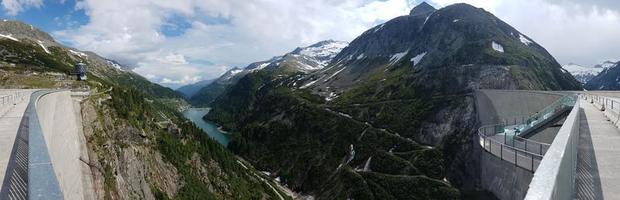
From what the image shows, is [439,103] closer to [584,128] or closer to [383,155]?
[383,155]

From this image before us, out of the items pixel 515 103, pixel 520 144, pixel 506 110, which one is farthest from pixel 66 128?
pixel 506 110

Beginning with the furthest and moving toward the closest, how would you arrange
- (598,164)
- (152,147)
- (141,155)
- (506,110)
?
(152,147) < (141,155) < (506,110) < (598,164)

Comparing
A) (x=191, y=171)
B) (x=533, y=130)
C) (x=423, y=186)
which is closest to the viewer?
(x=533, y=130)

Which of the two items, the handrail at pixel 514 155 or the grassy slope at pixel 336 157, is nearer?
the handrail at pixel 514 155

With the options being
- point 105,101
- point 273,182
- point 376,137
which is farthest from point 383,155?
point 105,101

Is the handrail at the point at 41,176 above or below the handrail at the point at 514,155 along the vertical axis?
above

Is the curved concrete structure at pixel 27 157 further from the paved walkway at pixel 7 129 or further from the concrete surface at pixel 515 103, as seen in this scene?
the concrete surface at pixel 515 103

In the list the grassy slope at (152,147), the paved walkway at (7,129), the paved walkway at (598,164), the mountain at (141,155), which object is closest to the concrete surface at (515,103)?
the paved walkway at (598,164)

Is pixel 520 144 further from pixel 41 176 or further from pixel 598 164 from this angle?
pixel 41 176
